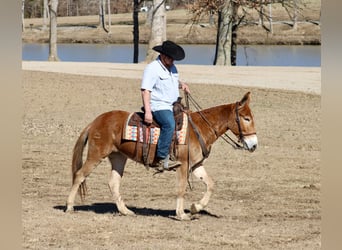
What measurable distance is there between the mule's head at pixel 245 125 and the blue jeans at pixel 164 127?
0.72 metres

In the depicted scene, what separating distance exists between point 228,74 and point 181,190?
21509mm

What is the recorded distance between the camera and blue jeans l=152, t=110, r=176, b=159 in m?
8.66

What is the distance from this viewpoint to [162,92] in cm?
868

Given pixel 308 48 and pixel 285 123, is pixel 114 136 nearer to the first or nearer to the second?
pixel 285 123

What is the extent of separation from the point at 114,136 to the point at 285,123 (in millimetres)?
10816

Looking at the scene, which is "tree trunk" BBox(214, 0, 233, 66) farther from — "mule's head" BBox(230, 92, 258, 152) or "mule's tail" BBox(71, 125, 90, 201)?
"mule's head" BBox(230, 92, 258, 152)

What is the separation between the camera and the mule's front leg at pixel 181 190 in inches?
348

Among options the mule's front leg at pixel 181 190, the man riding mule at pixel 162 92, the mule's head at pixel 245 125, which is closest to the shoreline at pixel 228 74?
the mule's head at pixel 245 125

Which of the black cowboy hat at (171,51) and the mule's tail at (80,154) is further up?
the black cowboy hat at (171,51)

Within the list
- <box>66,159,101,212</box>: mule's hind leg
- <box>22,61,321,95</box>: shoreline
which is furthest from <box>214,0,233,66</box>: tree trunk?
<box>66,159,101,212</box>: mule's hind leg

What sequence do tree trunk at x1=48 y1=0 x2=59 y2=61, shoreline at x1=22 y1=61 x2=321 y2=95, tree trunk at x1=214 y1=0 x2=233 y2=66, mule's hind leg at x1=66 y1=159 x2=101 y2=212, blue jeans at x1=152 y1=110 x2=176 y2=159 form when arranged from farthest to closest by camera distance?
tree trunk at x1=48 y1=0 x2=59 y2=61, tree trunk at x1=214 y1=0 x2=233 y2=66, shoreline at x1=22 y1=61 x2=321 y2=95, mule's hind leg at x1=66 y1=159 x2=101 y2=212, blue jeans at x1=152 y1=110 x2=176 y2=159

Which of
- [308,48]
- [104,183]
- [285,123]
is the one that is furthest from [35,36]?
[104,183]

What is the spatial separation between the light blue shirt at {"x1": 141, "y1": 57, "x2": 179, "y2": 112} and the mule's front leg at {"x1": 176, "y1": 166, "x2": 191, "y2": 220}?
2.36 ft

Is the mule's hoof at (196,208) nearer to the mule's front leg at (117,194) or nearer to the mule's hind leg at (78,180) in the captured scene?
the mule's front leg at (117,194)
